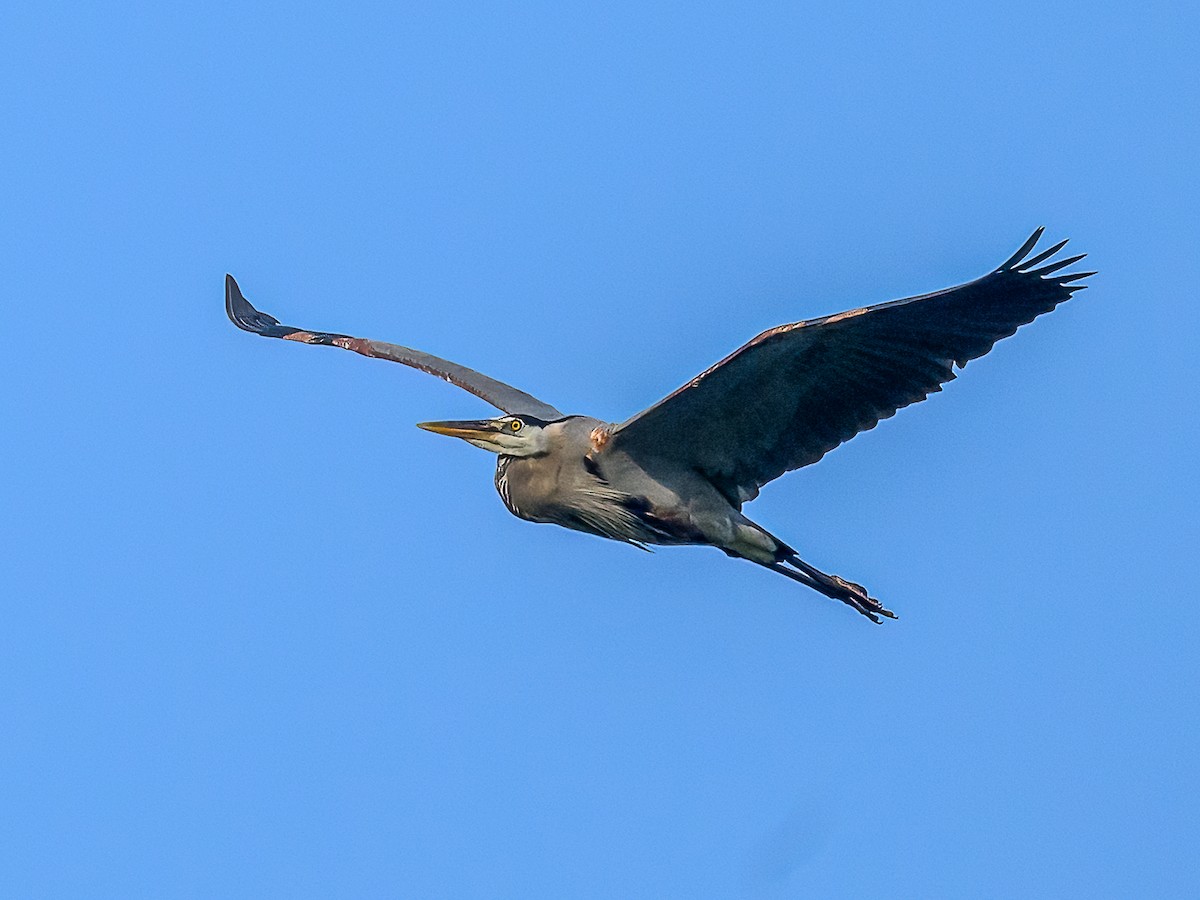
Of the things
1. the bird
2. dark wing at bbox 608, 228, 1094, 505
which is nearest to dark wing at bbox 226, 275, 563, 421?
the bird

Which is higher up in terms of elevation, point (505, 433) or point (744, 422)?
point (505, 433)

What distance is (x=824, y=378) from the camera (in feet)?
27.4

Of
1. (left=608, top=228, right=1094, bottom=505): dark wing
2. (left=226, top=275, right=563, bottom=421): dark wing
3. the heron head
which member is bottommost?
(left=608, top=228, right=1094, bottom=505): dark wing

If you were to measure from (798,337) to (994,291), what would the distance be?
2.99ft

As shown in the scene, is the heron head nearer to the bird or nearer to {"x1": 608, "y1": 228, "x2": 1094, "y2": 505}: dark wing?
the bird

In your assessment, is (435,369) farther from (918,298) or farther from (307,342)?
(918,298)

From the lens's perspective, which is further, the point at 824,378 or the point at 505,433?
the point at 505,433

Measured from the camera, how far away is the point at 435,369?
9578mm

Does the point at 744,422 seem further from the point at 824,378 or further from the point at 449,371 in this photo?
the point at 449,371

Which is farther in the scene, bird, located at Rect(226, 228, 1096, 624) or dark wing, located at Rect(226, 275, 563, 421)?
dark wing, located at Rect(226, 275, 563, 421)

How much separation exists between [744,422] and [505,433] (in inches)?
51.2

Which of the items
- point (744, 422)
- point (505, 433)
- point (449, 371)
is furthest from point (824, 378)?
point (449, 371)

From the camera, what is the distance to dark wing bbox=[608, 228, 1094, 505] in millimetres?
7914

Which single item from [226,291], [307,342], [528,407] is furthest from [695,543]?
[226,291]
